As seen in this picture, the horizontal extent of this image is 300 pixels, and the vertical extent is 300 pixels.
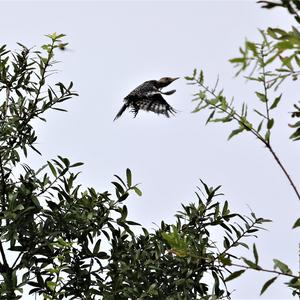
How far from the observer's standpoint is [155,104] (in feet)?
23.5

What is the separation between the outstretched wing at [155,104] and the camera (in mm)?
7070

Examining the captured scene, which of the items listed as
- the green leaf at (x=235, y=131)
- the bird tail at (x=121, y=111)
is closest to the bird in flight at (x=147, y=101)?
the bird tail at (x=121, y=111)

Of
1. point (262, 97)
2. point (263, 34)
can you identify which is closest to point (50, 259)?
point (262, 97)

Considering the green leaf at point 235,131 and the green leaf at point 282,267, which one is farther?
the green leaf at point 235,131

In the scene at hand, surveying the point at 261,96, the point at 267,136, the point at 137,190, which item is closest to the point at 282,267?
the point at 267,136

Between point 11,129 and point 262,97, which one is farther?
point 11,129

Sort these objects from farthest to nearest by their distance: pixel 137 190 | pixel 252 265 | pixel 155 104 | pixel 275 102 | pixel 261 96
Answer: pixel 155 104, pixel 137 190, pixel 261 96, pixel 275 102, pixel 252 265

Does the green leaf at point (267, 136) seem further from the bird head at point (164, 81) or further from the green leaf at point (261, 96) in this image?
the bird head at point (164, 81)

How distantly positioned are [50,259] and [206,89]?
2742mm

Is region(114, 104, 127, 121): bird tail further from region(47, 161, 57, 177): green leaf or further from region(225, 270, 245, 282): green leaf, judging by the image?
region(225, 270, 245, 282): green leaf

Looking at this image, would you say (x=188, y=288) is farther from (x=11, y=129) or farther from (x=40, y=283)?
(x=11, y=129)

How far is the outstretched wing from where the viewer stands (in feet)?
23.2

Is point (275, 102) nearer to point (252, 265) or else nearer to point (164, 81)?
point (252, 265)

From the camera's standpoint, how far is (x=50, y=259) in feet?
15.5
